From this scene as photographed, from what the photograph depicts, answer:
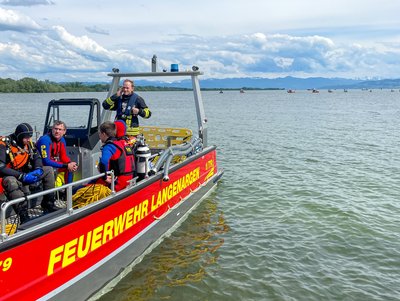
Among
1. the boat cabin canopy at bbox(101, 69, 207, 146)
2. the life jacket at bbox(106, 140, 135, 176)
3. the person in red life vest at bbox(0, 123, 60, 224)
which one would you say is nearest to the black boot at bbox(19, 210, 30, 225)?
the person in red life vest at bbox(0, 123, 60, 224)

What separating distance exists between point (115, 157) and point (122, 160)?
0.13 meters

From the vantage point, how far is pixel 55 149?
5.98 metres

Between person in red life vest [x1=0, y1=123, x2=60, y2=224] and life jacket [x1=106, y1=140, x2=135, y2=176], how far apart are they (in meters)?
0.86

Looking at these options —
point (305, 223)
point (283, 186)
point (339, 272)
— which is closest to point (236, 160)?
point (283, 186)

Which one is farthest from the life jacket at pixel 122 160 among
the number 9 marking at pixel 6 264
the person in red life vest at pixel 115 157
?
the number 9 marking at pixel 6 264

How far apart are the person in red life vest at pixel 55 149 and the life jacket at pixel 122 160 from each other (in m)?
0.72

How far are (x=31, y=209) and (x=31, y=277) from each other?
5.77ft

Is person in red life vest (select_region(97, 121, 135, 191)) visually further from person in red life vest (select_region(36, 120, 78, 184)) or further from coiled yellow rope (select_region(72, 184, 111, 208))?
person in red life vest (select_region(36, 120, 78, 184))

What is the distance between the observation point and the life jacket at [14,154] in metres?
5.06

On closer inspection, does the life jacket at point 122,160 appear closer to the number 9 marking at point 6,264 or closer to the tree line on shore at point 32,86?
the number 9 marking at point 6,264

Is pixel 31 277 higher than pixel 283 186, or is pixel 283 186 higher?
pixel 31 277

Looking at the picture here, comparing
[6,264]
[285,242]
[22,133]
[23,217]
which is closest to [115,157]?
[22,133]

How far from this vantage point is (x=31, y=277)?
3.87 metres

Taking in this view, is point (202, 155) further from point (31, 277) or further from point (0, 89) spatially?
point (0, 89)
